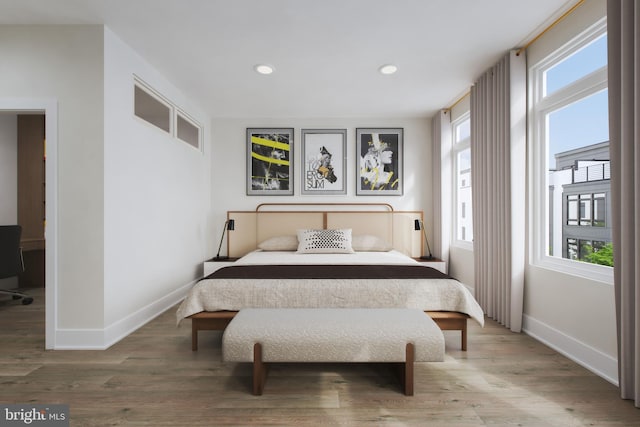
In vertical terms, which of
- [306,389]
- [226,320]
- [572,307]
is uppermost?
[572,307]

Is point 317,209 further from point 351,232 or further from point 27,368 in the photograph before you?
point 27,368

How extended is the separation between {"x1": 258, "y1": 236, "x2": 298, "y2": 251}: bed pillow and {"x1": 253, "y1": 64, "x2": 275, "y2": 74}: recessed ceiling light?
216cm

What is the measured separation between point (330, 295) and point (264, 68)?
7.36ft

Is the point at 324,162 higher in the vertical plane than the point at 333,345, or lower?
higher

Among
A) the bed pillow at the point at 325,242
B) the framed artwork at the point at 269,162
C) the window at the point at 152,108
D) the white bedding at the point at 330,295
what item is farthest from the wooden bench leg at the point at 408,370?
the framed artwork at the point at 269,162

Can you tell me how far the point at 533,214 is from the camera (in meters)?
2.83

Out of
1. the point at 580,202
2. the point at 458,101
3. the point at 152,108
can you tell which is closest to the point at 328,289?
the point at 580,202

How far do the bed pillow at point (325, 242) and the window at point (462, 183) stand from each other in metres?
1.53

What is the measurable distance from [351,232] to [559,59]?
2.79 m

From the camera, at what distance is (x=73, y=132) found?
2.50m

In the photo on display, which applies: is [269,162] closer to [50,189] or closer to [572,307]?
[50,189]

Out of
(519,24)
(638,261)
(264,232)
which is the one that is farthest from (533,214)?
(264,232)

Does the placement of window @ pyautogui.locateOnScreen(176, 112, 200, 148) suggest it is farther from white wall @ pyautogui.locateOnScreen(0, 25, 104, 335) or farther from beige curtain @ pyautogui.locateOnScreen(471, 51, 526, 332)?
beige curtain @ pyautogui.locateOnScreen(471, 51, 526, 332)

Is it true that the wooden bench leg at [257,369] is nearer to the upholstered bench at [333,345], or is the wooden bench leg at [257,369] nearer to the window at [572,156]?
the upholstered bench at [333,345]
